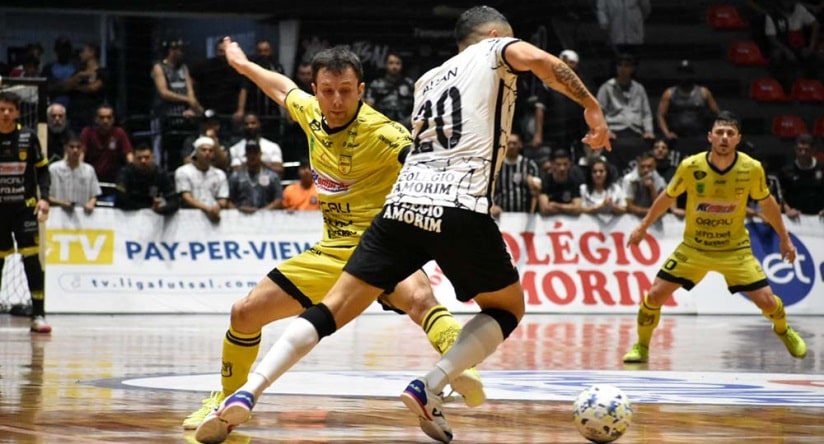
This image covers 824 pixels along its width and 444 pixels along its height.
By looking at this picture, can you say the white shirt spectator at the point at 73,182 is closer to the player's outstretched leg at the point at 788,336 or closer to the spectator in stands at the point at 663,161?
the spectator in stands at the point at 663,161

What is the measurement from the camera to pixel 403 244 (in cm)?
661

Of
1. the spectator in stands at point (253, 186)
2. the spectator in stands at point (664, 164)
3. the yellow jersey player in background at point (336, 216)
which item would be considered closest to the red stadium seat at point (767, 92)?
the spectator in stands at point (664, 164)

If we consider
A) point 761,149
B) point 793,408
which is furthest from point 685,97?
point 793,408

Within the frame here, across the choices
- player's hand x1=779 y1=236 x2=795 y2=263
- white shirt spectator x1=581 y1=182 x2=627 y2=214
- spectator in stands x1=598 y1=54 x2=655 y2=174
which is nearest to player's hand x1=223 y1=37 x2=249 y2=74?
player's hand x1=779 y1=236 x2=795 y2=263

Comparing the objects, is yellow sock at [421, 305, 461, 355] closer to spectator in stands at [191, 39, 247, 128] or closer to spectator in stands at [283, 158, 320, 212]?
spectator in stands at [283, 158, 320, 212]

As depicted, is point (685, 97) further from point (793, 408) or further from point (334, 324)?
point (334, 324)

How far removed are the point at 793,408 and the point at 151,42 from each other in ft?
56.7

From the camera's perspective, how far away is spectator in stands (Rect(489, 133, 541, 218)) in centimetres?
2089

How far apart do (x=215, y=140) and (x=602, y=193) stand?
5.69 m

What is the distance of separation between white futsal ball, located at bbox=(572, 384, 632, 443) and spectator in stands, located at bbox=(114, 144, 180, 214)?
13.9 meters

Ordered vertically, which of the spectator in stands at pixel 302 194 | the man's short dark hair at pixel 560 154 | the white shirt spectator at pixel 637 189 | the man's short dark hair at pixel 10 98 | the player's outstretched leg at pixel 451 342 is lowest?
the spectator in stands at pixel 302 194

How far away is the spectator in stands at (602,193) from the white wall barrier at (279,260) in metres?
0.18

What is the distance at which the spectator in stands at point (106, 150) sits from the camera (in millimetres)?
20828

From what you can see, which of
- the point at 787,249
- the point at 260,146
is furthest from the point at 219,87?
the point at 787,249
